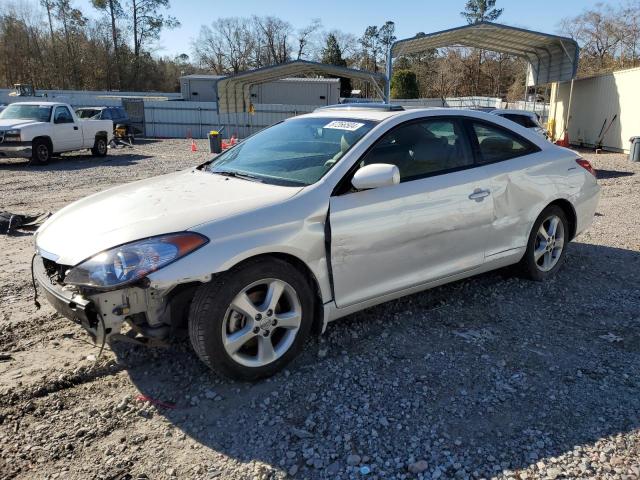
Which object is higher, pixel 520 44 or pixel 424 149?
pixel 520 44

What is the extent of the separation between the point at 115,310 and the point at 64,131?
47.6 feet

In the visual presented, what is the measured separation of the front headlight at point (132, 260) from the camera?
2691 millimetres

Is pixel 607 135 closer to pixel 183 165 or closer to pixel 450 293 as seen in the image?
pixel 183 165

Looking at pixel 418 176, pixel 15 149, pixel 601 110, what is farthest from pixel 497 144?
pixel 601 110

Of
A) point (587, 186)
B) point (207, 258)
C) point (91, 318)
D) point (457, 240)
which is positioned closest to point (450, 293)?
point (457, 240)

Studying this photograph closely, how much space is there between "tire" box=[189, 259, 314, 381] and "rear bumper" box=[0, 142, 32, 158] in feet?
44.6

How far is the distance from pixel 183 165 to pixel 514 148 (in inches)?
484

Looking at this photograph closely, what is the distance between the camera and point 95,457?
2.52m

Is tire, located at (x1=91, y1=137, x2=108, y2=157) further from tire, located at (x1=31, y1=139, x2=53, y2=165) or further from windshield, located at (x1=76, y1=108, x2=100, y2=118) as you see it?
windshield, located at (x1=76, y1=108, x2=100, y2=118)

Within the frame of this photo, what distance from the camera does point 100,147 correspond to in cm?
1719

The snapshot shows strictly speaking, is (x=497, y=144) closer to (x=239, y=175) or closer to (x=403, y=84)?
(x=239, y=175)

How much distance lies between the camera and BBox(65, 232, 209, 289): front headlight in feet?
8.83

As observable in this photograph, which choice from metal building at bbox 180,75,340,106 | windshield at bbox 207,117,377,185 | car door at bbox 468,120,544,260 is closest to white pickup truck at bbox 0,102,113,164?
windshield at bbox 207,117,377,185

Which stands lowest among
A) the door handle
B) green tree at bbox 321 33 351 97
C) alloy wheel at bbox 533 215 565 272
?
alloy wheel at bbox 533 215 565 272
